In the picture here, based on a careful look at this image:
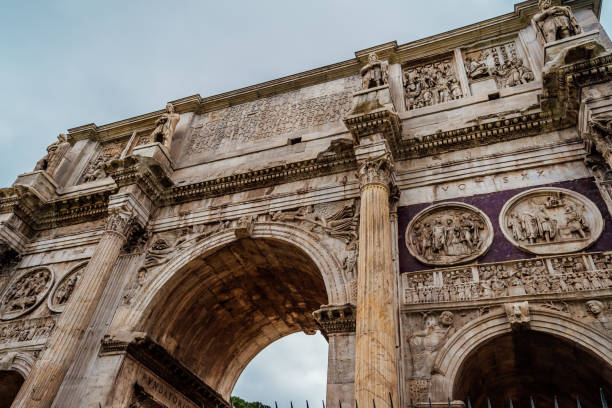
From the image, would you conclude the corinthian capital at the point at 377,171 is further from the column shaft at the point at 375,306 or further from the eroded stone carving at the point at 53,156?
the eroded stone carving at the point at 53,156

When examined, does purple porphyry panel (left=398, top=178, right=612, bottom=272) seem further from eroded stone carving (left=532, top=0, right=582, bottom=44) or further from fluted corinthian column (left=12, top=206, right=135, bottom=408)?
fluted corinthian column (left=12, top=206, right=135, bottom=408)

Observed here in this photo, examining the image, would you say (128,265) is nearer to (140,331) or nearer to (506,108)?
(140,331)

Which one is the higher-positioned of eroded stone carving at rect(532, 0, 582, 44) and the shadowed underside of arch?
eroded stone carving at rect(532, 0, 582, 44)

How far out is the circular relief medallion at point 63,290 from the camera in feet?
36.2

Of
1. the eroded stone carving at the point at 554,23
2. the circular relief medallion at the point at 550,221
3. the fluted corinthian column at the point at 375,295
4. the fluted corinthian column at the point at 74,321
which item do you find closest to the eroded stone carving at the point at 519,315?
the circular relief medallion at the point at 550,221

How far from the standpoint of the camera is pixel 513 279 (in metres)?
7.70

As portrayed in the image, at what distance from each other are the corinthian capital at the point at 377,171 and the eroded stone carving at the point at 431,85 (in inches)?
118

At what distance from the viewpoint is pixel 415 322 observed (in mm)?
7773

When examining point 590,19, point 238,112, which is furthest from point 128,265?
point 590,19

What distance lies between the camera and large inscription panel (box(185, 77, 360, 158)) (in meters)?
13.0

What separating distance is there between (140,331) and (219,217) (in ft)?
10.2

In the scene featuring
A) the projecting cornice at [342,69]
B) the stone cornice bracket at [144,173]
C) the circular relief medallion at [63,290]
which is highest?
the projecting cornice at [342,69]

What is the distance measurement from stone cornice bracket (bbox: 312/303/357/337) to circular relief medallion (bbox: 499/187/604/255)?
314 cm

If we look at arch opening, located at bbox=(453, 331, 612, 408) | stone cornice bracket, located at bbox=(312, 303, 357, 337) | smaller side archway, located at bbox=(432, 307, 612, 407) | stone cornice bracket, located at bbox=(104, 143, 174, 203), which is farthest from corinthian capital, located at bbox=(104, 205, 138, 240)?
arch opening, located at bbox=(453, 331, 612, 408)
